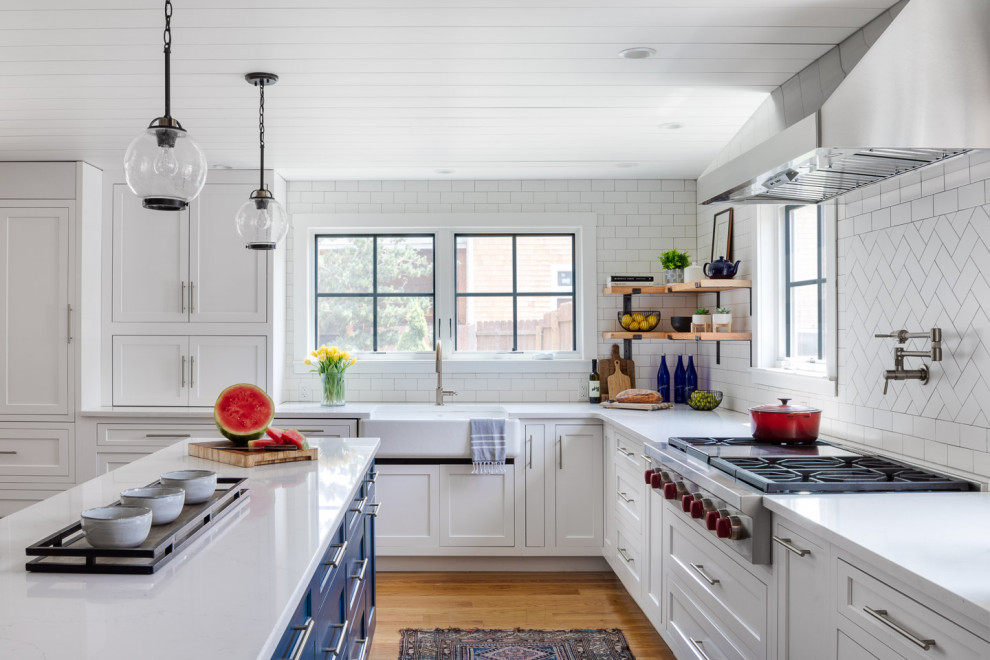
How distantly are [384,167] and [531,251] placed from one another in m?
1.18

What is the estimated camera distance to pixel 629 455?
12.7 ft

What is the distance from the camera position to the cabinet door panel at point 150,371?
473 centimetres

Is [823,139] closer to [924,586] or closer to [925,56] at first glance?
[925,56]

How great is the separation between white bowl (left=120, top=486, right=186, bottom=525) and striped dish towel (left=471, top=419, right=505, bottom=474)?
257 cm

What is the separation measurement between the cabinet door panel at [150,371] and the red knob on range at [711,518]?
347 cm

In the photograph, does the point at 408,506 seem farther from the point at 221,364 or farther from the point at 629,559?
the point at 221,364

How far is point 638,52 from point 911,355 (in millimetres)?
1457

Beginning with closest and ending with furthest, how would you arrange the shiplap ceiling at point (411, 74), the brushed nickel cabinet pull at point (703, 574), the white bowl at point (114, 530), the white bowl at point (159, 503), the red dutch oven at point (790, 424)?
the white bowl at point (114, 530), the white bowl at point (159, 503), the shiplap ceiling at point (411, 74), the brushed nickel cabinet pull at point (703, 574), the red dutch oven at point (790, 424)

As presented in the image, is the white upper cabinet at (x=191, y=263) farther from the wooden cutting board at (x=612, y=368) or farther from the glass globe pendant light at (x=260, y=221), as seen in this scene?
the wooden cutting board at (x=612, y=368)

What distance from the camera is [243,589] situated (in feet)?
4.65

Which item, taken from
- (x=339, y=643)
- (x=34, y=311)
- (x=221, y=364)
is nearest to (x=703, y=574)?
(x=339, y=643)

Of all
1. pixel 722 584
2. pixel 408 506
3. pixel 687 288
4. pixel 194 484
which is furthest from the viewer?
pixel 408 506

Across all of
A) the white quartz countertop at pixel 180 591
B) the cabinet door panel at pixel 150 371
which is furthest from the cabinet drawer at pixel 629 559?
the cabinet door panel at pixel 150 371

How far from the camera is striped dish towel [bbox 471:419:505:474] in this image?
4309 mm
